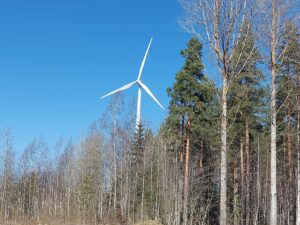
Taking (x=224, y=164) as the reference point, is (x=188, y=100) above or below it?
above

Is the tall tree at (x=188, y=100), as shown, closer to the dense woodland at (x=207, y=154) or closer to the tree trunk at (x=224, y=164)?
the dense woodland at (x=207, y=154)

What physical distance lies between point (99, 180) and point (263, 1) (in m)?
41.5

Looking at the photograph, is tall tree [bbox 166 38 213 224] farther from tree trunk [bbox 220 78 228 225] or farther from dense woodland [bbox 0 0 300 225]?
tree trunk [bbox 220 78 228 225]

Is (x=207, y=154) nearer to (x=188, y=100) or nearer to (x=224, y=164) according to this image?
(x=188, y=100)

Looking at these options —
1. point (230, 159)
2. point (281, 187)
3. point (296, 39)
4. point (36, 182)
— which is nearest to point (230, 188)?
point (230, 159)

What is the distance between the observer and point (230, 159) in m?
32.2

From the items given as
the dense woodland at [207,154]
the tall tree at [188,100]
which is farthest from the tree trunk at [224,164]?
the tall tree at [188,100]

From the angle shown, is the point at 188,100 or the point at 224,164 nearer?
the point at 224,164

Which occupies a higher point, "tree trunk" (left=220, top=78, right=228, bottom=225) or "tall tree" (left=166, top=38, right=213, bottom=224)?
"tall tree" (left=166, top=38, right=213, bottom=224)

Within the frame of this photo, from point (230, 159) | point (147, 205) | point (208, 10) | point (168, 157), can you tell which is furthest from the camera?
point (147, 205)

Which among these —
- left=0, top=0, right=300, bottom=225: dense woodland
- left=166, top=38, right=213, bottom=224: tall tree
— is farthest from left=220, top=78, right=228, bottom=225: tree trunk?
left=166, top=38, right=213, bottom=224: tall tree

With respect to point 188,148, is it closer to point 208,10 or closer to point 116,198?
point 208,10

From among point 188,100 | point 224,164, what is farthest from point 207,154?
point 224,164

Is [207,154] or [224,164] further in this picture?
[207,154]
